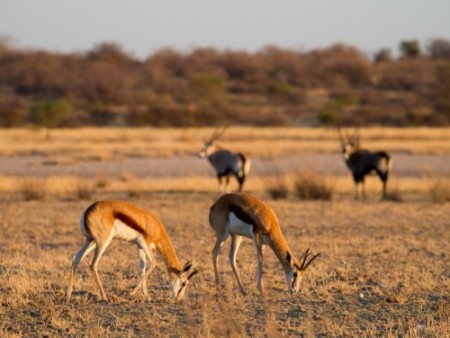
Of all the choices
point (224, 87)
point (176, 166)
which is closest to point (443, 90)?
point (224, 87)

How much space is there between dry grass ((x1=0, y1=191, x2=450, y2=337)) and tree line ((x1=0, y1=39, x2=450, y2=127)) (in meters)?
35.8

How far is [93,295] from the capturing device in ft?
31.8

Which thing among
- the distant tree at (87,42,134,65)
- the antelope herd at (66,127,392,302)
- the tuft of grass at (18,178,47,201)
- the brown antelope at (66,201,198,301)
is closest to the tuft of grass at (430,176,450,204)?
the tuft of grass at (18,178,47,201)

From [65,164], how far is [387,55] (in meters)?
81.7

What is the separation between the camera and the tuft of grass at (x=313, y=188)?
2153 centimetres

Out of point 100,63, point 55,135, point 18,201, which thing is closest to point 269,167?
point 18,201

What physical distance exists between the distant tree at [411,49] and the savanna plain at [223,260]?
3165 inches

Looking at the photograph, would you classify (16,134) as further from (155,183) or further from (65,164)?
(155,183)

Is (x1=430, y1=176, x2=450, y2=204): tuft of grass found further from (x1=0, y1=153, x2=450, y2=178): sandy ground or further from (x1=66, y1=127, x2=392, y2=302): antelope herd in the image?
(x1=66, y1=127, x2=392, y2=302): antelope herd

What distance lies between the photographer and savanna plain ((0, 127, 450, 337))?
27.7 feet

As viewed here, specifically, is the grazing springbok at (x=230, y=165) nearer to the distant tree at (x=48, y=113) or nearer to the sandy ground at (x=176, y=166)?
the sandy ground at (x=176, y=166)

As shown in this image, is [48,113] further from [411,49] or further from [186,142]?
[411,49]

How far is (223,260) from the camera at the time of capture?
41.4 ft

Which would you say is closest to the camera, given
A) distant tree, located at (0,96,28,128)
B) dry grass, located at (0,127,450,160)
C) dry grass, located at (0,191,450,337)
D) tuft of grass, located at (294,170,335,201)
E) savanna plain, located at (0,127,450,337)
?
dry grass, located at (0,191,450,337)
